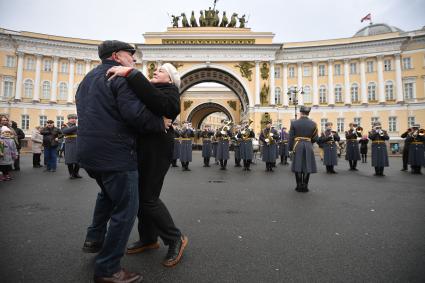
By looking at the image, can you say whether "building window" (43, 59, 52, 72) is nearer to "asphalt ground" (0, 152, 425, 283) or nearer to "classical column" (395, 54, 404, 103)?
"asphalt ground" (0, 152, 425, 283)

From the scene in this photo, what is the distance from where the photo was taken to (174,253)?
111 inches

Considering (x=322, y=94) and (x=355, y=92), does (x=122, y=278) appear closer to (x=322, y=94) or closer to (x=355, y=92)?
(x=322, y=94)

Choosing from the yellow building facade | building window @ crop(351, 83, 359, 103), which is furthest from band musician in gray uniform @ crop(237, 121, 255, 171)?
building window @ crop(351, 83, 359, 103)

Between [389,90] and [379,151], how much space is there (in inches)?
1329

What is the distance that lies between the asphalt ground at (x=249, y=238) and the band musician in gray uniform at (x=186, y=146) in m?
6.29

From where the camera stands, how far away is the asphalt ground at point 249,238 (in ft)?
8.50

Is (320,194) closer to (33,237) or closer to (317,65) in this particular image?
(33,237)

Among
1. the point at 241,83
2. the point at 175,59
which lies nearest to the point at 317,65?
the point at 241,83

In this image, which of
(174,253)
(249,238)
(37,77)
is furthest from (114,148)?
(37,77)

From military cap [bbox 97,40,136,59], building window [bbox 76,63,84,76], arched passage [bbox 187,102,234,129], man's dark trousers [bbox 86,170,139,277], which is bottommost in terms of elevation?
man's dark trousers [bbox 86,170,139,277]

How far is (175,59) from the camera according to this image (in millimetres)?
36875

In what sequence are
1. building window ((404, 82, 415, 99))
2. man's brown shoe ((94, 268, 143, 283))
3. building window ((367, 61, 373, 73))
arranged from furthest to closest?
1. building window ((367, 61, 373, 73))
2. building window ((404, 82, 415, 99))
3. man's brown shoe ((94, 268, 143, 283))

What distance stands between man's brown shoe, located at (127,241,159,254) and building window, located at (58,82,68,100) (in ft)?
141

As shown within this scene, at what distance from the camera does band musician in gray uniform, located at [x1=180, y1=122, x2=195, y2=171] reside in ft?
41.7
